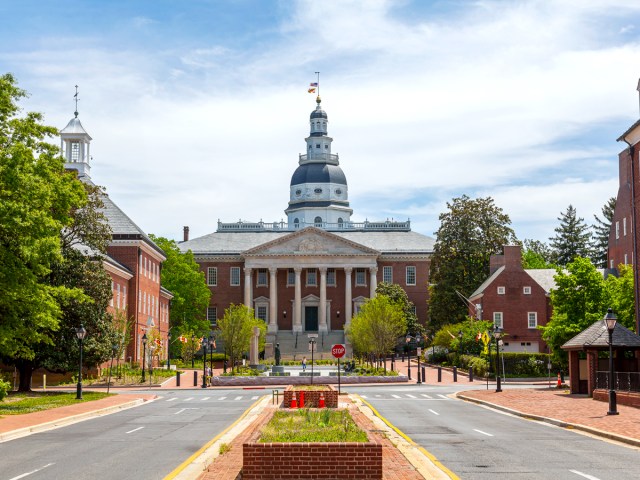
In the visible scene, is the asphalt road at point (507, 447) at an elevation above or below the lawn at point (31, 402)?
above

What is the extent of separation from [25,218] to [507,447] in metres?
19.1

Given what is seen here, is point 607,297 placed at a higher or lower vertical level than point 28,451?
higher

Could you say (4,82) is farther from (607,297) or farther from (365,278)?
(365,278)

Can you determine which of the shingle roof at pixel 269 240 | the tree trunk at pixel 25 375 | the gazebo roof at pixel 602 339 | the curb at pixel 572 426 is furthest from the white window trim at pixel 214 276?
the curb at pixel 572 426

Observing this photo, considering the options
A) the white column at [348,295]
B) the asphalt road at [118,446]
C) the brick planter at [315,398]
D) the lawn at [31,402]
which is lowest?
the lawn at [31,402]

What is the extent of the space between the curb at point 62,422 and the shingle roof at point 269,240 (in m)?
79.4

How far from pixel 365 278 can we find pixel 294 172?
136 feet

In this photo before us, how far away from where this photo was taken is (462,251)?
302 feet

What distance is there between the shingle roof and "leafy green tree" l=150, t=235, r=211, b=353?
14.8 m

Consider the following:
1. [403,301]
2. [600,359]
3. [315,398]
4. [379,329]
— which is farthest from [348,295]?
[315,398]

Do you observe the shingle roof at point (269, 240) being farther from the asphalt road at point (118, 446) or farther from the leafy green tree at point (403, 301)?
the asphalt road at point (118, 446)

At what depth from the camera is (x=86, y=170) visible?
78.4m

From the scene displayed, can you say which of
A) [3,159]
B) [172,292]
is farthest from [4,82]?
[172,292]

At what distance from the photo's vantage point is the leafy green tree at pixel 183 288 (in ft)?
326
